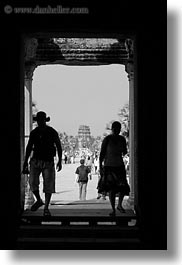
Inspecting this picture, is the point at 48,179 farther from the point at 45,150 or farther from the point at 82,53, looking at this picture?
the point at 82,53

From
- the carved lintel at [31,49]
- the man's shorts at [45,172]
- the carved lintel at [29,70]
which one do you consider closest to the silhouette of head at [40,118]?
the man's shorts at [45,172]

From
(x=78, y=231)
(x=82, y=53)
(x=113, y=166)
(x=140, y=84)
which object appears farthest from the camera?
(x=82, y=53)

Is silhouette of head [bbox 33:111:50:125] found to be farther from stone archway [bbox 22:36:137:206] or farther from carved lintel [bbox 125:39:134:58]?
carved lintel [bbox 125:39:134:58]

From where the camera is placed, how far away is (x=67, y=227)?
7.02 metres

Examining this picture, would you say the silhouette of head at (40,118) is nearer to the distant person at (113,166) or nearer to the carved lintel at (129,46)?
the distant person at (113,166)

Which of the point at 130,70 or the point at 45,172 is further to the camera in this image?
the point at 130,70

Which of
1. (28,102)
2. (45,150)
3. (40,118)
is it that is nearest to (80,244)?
(45,150)

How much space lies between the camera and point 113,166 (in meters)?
7.95

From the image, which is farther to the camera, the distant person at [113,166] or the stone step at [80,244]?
the distant person at [113,166]

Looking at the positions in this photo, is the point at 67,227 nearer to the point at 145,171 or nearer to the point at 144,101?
the point at 145,171

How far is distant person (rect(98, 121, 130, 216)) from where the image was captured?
7.89 metres

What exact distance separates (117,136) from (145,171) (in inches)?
51.6

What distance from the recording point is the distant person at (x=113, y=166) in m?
7.89

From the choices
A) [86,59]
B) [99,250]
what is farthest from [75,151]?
[99,250]
